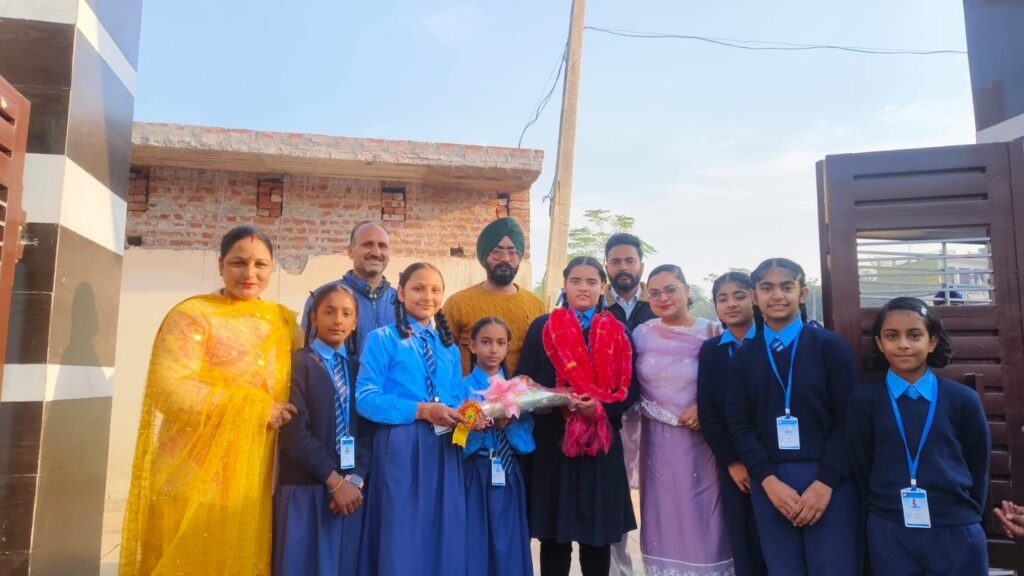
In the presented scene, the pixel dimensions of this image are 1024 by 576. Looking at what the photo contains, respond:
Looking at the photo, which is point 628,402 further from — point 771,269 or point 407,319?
point 407,319

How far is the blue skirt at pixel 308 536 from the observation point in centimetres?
258

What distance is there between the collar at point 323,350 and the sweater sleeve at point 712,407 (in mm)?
1686

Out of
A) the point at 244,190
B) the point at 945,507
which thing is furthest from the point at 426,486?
the point at 244,190

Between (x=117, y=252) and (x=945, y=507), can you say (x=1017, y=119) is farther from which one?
(x=117, y=252)

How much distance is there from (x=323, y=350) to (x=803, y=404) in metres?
2.12

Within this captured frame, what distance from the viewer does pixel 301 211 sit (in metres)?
6.24

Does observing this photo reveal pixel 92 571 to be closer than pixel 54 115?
No

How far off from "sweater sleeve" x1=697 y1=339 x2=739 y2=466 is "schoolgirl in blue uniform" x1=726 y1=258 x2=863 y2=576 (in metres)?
0.08

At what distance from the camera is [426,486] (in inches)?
108

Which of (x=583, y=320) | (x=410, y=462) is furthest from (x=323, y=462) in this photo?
(x=583, y=320)

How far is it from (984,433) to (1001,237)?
0.98m

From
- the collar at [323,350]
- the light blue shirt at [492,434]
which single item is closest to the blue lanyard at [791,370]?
the light blue shirt at [492,434]

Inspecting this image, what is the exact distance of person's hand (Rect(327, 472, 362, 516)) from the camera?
2607 mm

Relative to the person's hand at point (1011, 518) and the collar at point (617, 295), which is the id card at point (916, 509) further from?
the collar at point (617, 295)
